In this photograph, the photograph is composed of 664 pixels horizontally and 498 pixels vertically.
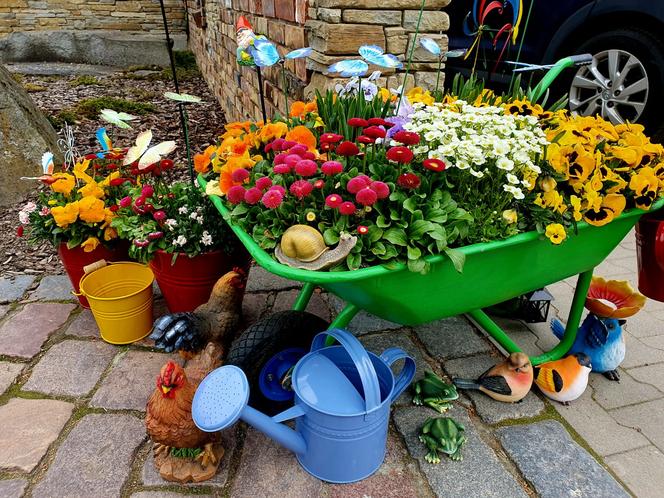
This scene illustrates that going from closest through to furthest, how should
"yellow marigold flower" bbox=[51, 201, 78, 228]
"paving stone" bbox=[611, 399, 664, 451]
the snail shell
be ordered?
the snail shell, "paving stone" bbox=[611, 399, 664, 451], "yellow marigold flower" bbox=[51, 201, 78, 228]

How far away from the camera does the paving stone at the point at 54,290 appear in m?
2.51

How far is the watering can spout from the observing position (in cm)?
138

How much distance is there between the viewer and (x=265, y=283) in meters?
2.64

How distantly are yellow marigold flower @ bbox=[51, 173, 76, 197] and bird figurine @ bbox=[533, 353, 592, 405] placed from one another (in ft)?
6.66

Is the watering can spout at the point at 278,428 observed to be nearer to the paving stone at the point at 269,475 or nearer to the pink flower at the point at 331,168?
the paving stone at the point at 269,475

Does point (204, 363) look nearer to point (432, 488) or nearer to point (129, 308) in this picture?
point (129, 308)

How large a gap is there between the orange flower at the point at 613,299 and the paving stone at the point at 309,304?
44.4 inches

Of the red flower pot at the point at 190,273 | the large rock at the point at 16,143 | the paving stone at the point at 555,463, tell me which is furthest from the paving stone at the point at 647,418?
the large rock at the point at 16,143

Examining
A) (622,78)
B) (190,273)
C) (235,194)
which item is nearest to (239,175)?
(235,194)

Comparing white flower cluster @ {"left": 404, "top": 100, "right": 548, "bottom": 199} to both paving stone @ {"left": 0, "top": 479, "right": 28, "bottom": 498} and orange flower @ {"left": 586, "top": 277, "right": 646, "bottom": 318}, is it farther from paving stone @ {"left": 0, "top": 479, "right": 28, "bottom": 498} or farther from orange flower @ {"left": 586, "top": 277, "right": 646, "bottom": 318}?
paving stone @ {"left": 0, "top": 479, "right": 28, "bottom": 498}

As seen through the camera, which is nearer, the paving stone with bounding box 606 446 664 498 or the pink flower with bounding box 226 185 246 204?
the pink flower with bounding box 226 185 246 204

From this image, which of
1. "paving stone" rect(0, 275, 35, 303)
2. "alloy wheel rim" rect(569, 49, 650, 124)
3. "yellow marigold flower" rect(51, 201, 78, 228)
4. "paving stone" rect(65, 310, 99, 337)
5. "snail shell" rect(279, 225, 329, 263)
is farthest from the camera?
"alloy wheel rim" rect(569, 49, 650, 124)

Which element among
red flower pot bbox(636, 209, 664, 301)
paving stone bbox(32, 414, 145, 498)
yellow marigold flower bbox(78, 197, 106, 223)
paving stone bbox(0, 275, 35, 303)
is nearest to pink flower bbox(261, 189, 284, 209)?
paving stone bbox(32, 414, 145, 498)

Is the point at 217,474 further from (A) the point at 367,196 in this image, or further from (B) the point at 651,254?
(B) the point at 651,254
